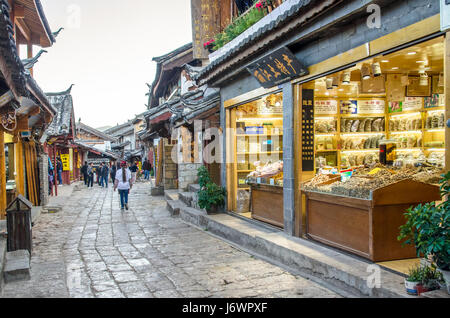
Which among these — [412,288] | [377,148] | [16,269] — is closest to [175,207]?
[377,148]

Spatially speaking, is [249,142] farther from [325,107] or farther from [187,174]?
[187,174]

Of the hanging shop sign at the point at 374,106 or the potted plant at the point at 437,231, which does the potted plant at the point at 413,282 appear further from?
the hanging shop sign at the point at 374,106

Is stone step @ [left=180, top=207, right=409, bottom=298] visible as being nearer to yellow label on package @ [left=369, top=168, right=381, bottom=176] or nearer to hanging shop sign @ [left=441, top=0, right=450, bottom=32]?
yellow label on package @ [left=369, top=168, right=381, bottom=176]

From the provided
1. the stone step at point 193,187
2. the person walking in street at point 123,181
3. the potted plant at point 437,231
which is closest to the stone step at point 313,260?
the potted plant at point 437,231

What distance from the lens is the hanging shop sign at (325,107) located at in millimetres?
9312

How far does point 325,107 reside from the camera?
9.38 meters

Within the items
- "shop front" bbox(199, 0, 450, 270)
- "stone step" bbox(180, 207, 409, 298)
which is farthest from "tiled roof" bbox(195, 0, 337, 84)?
"stone step" bbox(180, 207, 409, 298)

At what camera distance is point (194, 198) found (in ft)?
41.6

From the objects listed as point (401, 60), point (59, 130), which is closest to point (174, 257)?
point (401, 60)

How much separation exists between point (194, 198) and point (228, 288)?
284 inches

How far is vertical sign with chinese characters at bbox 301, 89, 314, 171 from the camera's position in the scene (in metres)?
7.40

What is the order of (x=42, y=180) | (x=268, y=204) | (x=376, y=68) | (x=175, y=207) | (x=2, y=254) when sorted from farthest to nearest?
1. (x=42, y=180)
2. (x=175, y=207)
3. (x=268, y=204)
4. (x=2, y=254)
5. (x=376, y=68)

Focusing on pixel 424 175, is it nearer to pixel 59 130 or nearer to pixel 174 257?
pixel 174 257

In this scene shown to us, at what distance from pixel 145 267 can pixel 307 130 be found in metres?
3.77
